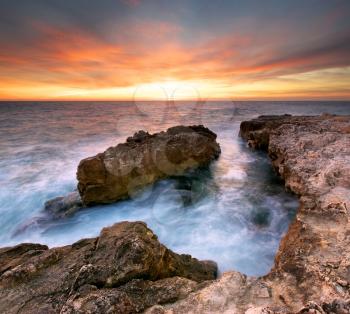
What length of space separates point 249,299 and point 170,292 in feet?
2.71

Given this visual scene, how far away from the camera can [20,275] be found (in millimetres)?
2951

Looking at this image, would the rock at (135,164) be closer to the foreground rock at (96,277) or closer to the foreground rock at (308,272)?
the foreground rock at (96,277)

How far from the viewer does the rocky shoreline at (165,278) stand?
2.42m

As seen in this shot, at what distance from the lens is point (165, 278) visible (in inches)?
122

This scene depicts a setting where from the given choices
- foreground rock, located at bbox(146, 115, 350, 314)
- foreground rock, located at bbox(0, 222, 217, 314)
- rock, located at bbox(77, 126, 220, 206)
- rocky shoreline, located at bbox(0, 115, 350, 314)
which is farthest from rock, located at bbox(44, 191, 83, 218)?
foreground rock, located at bbox(146, 115, 350, 314)

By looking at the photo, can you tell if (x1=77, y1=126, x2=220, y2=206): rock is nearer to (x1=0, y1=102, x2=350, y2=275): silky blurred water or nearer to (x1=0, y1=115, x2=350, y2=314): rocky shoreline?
(x1=0, y1=102, x2=350, y2=275): silky blurred water

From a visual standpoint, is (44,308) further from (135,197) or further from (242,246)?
(135,197)

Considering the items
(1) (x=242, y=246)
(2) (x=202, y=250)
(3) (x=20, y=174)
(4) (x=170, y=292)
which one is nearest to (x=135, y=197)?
(2) (x=202, y=250)

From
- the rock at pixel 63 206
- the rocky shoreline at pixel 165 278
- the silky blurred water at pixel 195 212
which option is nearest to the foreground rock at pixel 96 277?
the rocky shoreline at pixel 165 278

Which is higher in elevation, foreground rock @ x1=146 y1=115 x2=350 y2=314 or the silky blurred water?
foreground rock @ x1=146 y1=115 x2=350 y2=314

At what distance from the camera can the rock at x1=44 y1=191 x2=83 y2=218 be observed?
7.50 metres

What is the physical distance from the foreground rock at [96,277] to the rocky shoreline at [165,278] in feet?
0.03

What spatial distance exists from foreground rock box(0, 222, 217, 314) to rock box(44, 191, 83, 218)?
3876mm

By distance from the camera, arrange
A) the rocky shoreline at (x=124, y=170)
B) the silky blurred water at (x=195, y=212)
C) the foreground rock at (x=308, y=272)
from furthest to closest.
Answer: the rocky shoreline at (x=124, y=170) → the silky blurred water at (x=195, y=212) → the foreground rock at (x=308, y=272)
